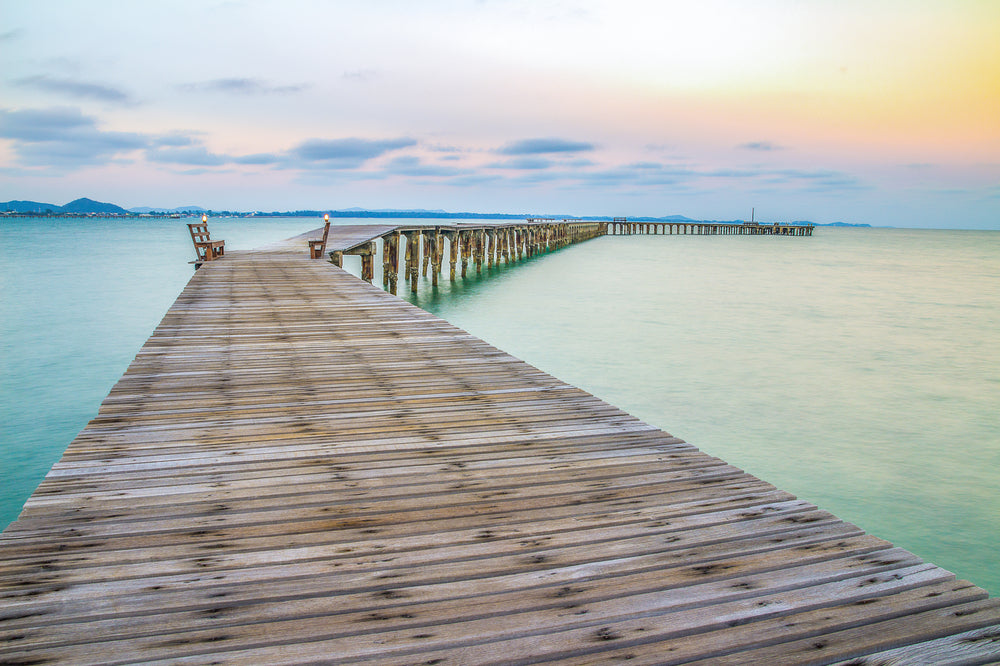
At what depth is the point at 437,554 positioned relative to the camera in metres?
2.27

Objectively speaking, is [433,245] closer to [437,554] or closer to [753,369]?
[753,369]

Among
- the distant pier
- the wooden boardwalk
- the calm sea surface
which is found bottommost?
the calm sea surface

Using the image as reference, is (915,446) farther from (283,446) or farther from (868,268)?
(868,268)

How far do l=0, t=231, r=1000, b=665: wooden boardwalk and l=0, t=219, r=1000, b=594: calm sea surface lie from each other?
3.98 m

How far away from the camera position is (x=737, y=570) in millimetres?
2209

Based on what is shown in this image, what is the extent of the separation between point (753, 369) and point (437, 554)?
11059 millimetres

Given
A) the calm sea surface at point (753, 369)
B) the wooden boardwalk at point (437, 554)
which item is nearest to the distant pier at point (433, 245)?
the calm sea surface at point (753, 369)

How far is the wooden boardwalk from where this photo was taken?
183 cm

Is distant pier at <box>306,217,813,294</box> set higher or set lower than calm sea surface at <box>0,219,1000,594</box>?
higher

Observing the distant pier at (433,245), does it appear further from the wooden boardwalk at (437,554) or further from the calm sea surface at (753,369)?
the wooden boardwalk at (437,554)

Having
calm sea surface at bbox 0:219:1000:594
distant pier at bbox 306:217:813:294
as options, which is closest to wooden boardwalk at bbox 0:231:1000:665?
calm sea surface at bbox 0:219:1000:594

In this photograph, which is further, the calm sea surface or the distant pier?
the distant pier

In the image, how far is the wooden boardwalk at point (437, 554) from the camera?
6.01 ft

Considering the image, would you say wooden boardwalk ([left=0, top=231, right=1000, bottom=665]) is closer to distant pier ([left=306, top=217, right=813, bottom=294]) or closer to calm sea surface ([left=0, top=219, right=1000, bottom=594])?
calm sea surface ([left=0, top=219, right=1000, bottom=594])
